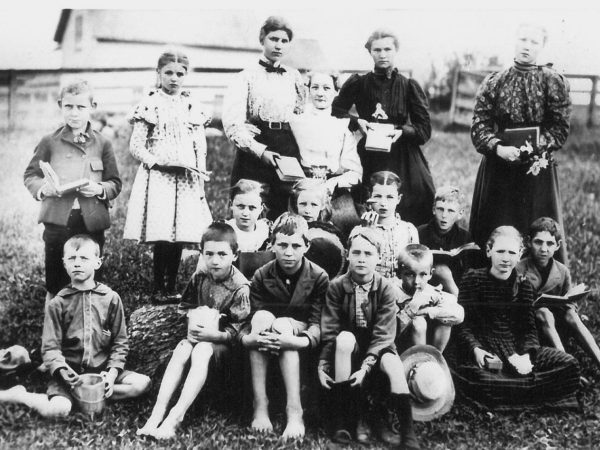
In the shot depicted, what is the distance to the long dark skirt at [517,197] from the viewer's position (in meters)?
4.14

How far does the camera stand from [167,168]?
4.00 meters

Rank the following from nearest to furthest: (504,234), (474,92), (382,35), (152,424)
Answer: (152,424) → (504,234) → (382,35) → (474,92)

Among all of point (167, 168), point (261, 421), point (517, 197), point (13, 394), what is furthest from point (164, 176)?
point (517, 197)

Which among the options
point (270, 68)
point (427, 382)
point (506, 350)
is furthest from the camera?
point (270, 68)

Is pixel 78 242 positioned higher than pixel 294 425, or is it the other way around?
pixel 78 242

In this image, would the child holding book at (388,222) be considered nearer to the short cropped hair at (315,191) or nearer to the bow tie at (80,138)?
the short cropped hair at (315,191)

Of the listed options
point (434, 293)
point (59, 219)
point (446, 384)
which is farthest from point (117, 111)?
point (446, 384)

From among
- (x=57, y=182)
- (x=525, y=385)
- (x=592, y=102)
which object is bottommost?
(x=525, y=385)

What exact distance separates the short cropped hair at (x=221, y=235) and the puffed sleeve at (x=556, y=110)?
1883mm

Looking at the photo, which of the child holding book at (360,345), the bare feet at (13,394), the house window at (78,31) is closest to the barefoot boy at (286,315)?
the child holding book at (360,345)

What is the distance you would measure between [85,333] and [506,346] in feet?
7.11

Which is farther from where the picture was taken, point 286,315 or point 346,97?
point 346,97

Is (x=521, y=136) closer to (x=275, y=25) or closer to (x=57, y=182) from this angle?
(x=275, y=25)

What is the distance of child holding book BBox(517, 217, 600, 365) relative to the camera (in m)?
3.94
